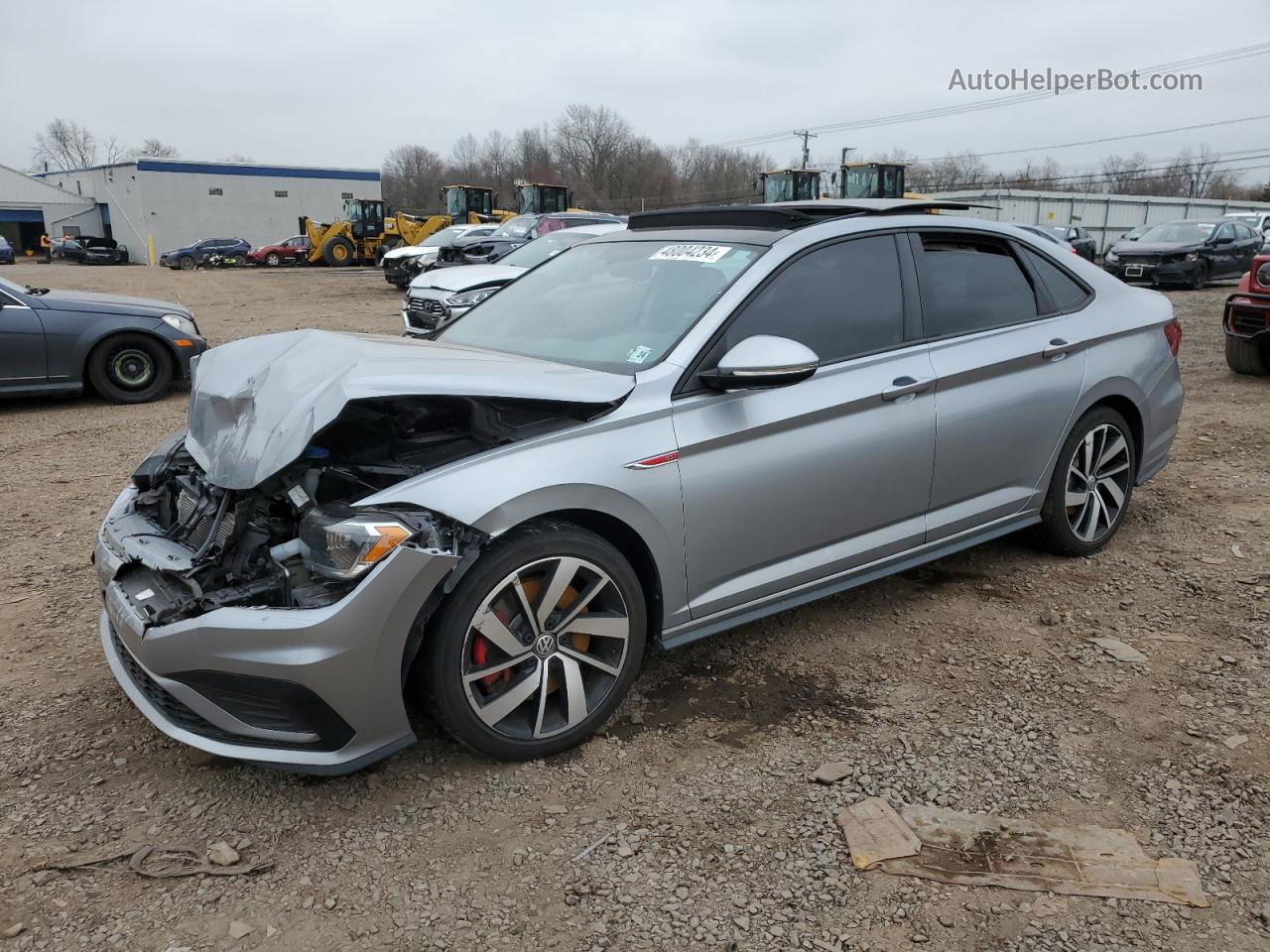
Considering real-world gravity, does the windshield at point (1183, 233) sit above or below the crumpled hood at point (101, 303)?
above

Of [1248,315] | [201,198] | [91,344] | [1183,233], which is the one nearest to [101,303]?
[91,344]

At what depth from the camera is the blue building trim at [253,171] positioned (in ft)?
167

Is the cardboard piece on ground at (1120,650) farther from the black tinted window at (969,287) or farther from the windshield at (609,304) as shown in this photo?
the windshield at (609,304)

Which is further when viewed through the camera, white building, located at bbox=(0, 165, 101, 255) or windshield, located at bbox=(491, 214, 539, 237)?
white building, located at bbox=(0, 165, 101, 255)

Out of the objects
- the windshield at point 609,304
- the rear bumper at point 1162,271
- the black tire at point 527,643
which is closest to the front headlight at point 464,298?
the windshield at point 609,304

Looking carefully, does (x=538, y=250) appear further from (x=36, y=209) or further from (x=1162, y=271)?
(x=36, y=209)

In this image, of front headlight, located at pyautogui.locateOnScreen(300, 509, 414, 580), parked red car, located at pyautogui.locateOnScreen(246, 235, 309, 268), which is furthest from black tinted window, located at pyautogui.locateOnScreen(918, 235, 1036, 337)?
parked red car, located at pyautogui.locateOnScreen(246, 235, 309, 268)

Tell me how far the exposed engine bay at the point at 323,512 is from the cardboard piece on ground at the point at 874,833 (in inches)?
52.5

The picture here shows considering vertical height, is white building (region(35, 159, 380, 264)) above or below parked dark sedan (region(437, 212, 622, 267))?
above

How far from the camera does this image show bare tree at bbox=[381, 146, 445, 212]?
293 ft

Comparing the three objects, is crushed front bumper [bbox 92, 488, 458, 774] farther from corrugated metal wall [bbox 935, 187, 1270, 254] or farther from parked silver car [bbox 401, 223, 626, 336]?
corrugated metal wall [bbox 935, 187, 1270, 254]

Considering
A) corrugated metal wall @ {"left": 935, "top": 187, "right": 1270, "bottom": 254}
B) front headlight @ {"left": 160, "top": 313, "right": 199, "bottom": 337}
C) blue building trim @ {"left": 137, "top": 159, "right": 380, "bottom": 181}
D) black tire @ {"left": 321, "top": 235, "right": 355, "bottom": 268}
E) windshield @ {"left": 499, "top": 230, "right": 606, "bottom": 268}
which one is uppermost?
blue building trim @ {"left": 137, "top": 159, "right": 380, "bottom": 181}

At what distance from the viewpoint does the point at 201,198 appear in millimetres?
52531

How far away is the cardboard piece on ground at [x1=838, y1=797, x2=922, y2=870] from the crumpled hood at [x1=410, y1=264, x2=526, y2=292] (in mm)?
9279
